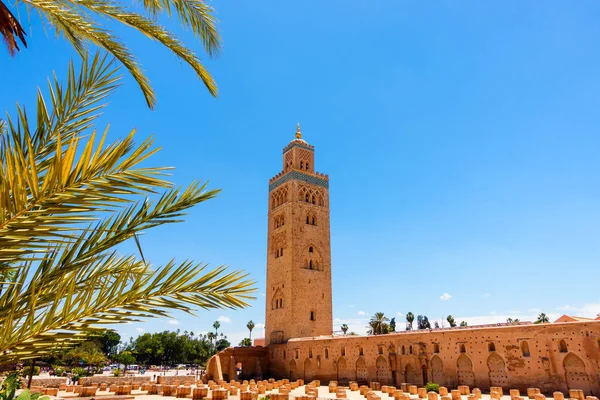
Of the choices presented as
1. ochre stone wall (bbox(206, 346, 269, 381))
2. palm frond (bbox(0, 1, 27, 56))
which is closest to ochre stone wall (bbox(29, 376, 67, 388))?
ochre stone wall (bbox(206, 346, 269, 381))

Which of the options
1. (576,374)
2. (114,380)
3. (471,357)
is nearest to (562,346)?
(576,374)

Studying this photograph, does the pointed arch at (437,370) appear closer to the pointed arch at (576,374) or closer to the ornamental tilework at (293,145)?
the pointed arch at (576,374)

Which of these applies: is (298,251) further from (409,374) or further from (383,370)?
(409,374)

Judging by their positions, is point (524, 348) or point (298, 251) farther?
point (298, 251)

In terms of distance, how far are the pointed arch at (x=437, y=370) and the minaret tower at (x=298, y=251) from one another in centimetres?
1048

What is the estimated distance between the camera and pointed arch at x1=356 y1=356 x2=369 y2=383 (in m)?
21.6

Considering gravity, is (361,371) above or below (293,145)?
below

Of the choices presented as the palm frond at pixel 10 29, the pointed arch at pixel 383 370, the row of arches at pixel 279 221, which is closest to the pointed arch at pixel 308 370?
the pointed arch at pixel 383 370

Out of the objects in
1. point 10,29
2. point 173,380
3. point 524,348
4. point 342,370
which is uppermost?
point 10,29

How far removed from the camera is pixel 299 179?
103 feet

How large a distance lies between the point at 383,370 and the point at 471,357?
491 cm

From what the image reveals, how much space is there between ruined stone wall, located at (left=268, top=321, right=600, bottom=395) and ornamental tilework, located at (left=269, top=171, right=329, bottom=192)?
1221 cm

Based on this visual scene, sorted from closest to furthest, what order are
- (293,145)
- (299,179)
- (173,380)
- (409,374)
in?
(409,374) → (173,380) → (299,179) → (293,145)

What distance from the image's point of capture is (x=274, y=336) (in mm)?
28422
